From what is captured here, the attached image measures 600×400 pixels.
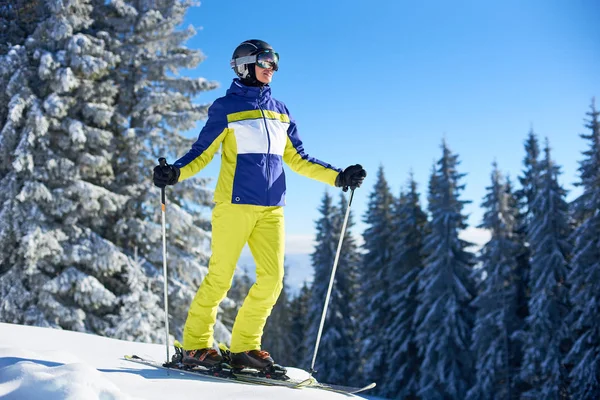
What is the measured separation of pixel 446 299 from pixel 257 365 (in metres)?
22.8

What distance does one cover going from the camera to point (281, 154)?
4441mm

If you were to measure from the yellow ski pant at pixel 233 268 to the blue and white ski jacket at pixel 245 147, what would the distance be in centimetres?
14

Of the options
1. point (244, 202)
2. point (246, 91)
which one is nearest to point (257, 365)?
point (244, 202)

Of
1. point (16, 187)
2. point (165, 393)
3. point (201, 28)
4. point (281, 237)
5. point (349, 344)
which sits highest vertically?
point (201, 28)

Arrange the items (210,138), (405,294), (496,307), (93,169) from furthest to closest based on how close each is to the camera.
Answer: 1. (405,294)
2. (496,307)
3. (93,169)
4. (210,138)

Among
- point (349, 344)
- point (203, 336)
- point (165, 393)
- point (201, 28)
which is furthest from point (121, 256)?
point (349, 344)

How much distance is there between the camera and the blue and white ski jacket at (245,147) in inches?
165

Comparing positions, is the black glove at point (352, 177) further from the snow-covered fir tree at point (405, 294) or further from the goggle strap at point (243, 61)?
the snow-covered fir tree at point (405, 294)

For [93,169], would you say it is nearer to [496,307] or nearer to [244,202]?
[244,202]

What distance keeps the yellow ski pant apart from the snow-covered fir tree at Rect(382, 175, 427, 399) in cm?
2284

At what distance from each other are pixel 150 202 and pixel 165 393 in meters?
11.5

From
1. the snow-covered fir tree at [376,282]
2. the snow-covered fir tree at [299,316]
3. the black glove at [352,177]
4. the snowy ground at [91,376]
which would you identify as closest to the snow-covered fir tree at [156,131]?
the snowy ground at [91,376]

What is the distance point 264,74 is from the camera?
4441 mm

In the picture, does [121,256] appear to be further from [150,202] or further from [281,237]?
[281,237]
